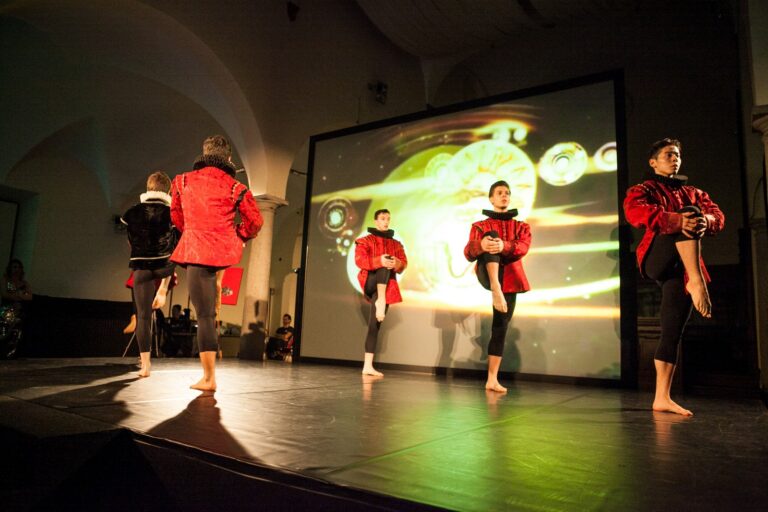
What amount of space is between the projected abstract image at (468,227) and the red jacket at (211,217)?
293 centimetres

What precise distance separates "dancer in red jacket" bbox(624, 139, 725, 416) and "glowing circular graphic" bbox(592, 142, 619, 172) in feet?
6.50

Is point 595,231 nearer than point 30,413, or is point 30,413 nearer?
point 30,413

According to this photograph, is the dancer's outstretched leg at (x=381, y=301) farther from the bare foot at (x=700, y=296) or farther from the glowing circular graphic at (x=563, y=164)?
the bare foot at (x=700, y=296)

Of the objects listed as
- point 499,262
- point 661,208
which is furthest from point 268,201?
point 661,208

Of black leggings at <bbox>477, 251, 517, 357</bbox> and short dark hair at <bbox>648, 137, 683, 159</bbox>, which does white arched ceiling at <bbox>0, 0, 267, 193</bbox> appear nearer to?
black leggings at <bbox>477, 251, 517, 357</bbox>

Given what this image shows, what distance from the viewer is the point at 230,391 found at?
276cm

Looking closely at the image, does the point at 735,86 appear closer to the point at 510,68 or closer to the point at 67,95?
the point at 510,68

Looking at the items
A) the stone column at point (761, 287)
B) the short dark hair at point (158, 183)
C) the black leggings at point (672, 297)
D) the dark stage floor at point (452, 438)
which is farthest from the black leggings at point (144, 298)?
the stone column at point (761, 287)

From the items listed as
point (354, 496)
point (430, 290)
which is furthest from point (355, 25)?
point (354, 496)

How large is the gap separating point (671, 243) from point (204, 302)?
2488mm

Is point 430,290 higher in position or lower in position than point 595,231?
lower

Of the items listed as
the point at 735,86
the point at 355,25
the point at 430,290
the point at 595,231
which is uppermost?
the point at 355,25

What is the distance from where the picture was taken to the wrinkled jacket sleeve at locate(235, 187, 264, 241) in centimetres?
281

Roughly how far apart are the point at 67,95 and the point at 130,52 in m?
2.65
